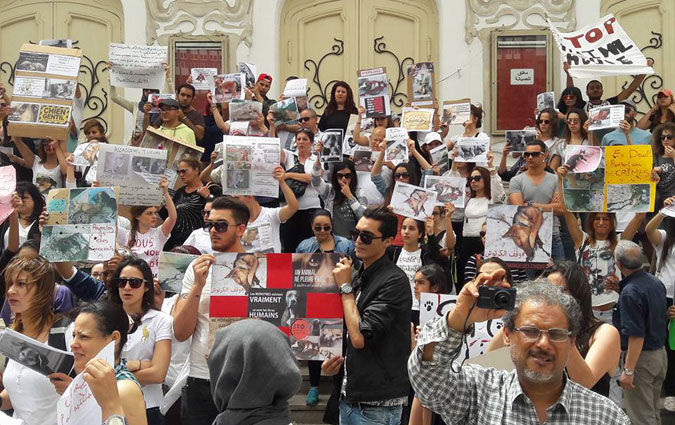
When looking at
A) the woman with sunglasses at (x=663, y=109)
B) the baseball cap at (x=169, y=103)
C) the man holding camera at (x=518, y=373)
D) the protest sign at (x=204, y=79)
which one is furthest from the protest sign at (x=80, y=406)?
the woman with sunglasses at (x=663, y=109)

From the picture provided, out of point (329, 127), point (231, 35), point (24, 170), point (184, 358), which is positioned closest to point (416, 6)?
point (231, 35)

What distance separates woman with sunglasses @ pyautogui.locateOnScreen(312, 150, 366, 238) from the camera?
33.4 ft

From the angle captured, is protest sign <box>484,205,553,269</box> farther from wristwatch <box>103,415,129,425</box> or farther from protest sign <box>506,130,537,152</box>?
wristwatch <box>103,415,129,425</box>

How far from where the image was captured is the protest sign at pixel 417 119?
12163 mm

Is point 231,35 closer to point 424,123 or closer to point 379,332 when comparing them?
point 424,123

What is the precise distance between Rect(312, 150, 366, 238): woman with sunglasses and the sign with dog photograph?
392 cm

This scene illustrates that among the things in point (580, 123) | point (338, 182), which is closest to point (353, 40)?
point (580, 123)

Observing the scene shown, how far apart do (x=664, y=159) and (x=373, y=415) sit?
598 centimetres

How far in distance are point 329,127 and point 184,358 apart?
5990 millimetres

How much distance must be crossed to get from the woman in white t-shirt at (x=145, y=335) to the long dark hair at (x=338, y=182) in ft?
13.4

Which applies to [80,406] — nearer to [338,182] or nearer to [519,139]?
[338,182]

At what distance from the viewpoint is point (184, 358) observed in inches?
273

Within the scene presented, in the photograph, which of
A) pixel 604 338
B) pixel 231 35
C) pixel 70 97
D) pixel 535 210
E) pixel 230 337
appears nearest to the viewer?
pixel 230 337

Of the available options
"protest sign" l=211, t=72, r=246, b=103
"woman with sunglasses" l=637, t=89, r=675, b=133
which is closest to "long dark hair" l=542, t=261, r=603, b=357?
"protest sign" l=211, t=72, r=246, b=103
